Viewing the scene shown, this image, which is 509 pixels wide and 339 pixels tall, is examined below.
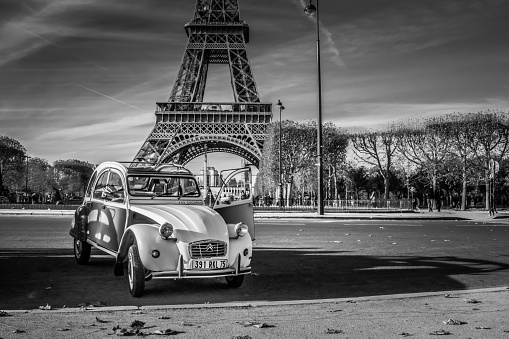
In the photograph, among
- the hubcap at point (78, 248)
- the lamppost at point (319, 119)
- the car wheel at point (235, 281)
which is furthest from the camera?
the lamppost at point (319, 119)

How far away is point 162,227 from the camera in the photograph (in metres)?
6.70

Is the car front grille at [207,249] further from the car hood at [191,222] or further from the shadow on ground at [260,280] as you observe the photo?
the shadow on ground at [260,280]

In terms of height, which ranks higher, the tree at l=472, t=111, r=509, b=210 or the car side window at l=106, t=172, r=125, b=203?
the tree at l=472, t=111, r=509, b=210

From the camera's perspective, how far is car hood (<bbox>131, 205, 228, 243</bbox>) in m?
6.73

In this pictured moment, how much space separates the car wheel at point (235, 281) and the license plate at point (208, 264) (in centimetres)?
47

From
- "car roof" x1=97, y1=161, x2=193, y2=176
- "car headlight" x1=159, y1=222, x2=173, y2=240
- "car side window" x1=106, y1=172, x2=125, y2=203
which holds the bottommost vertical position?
"car headlight" x1=159, y1=222, x2=173, y2=240

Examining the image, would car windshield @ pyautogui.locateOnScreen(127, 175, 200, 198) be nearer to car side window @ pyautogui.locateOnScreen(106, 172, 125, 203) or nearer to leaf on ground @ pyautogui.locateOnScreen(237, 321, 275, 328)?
car side window @ pyautogui.locateOnScreen(106, 172, 125, 203)

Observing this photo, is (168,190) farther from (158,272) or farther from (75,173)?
(75,173)

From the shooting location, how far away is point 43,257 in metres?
10.5

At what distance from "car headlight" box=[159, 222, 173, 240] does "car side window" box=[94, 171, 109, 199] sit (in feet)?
9.69

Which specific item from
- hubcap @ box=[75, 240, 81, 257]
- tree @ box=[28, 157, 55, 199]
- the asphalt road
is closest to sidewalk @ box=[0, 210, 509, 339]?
the asphalt road

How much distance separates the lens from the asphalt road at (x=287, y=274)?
22.0ft

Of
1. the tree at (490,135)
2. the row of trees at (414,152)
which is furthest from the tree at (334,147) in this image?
the tree at (490,135)

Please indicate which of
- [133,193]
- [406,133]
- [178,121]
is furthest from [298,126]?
[133,193]
